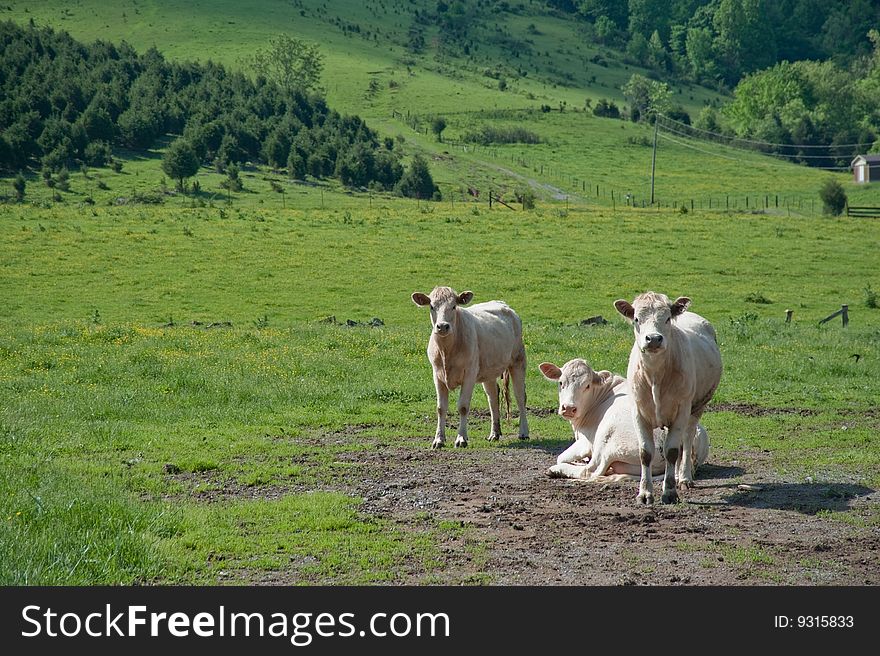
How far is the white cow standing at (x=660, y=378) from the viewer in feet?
41.4

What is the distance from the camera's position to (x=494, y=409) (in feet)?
59.4

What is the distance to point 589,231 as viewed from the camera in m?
61.1

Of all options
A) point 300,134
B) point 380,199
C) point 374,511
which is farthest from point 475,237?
point 300,134

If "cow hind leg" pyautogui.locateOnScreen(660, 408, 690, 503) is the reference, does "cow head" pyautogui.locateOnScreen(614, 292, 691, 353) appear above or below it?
above

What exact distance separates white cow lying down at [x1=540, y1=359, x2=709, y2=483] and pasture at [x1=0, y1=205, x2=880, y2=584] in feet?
1.47

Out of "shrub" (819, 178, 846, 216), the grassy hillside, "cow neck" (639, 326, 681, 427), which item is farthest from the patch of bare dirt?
"shrub" (819, 178, 846, 216)

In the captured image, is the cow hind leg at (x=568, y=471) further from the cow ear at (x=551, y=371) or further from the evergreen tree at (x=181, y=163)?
the evergreen tree at (x=181, y=163)

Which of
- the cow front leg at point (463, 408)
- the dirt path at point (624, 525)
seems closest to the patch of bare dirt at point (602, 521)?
the dirt path at point (624, 525)

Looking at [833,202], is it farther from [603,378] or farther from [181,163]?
[603,378]

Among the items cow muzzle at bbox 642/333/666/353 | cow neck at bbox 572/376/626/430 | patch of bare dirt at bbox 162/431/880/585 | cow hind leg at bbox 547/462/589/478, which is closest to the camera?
patch of bare dirt at bbox 162/431/880/585

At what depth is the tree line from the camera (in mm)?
95750

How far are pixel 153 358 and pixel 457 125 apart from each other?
408 feet

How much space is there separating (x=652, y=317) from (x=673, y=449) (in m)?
1.64

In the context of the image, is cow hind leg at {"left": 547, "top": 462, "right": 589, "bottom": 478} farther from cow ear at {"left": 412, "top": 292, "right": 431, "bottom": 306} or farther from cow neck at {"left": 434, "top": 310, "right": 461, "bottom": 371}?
cow ear at {"left": 412, "top": 292, "right": 431, "bottom": 306}
